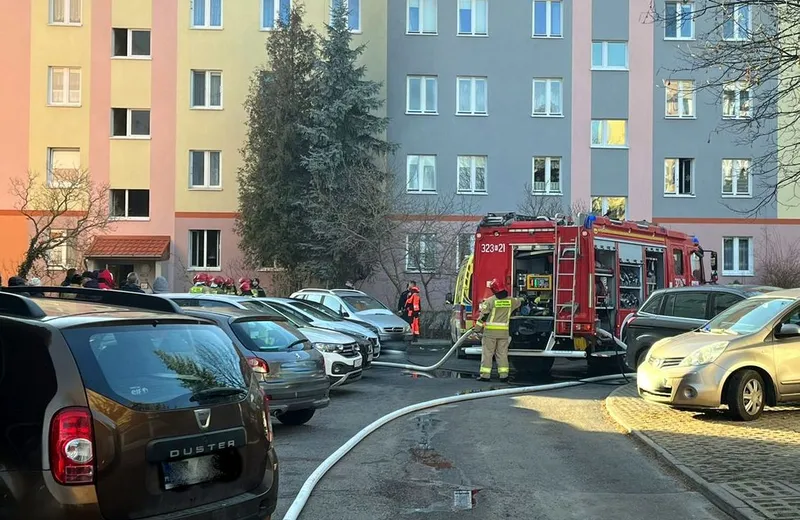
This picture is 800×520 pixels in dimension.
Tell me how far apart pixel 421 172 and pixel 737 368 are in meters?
24.1

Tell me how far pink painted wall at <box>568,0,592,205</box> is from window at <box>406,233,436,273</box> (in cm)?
820

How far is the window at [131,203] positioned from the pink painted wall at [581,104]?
706 inches

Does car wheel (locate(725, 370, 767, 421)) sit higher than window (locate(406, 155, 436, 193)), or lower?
lower

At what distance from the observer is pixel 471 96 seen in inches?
1292

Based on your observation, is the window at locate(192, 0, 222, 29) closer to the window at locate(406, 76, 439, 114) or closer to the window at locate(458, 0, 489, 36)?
the window at locate(406, 76, 439, 114)

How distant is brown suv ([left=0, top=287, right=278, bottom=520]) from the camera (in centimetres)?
366

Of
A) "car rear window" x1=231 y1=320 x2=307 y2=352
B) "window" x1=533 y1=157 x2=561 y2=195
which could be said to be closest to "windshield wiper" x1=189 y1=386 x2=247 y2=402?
"car rear window" x1=231 y1=320 x2=307 y2=352

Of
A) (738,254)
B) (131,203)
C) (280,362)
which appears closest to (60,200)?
(131,203)

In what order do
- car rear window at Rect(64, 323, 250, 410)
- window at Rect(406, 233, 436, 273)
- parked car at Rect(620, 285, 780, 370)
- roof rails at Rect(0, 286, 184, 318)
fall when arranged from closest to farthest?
1. car rear window at Rect(64, 323, 250, 410)
2. roof rails at Rect(0, 286, 184, 318)
3. parked car at Rect(620, 285, 780, 370)
4. window at Rect(406, 233, 436, 273)

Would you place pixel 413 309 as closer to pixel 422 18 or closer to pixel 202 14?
pixel 422 18

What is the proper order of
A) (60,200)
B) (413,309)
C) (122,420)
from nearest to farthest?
(122,420), (413,309), (60,200)

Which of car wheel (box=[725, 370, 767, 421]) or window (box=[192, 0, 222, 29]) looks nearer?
car wheel (box=[725, 370, 767, 421])

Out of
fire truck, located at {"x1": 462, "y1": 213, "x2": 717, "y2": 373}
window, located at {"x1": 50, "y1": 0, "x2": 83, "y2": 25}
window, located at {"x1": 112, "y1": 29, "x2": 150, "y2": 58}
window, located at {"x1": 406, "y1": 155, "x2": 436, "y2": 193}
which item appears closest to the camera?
fire truck, located at {"x1": 462, "y1": 213, "x2": 717, "y2": 373}

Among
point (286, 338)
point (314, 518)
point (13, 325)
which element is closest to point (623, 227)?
point (286, 338)
